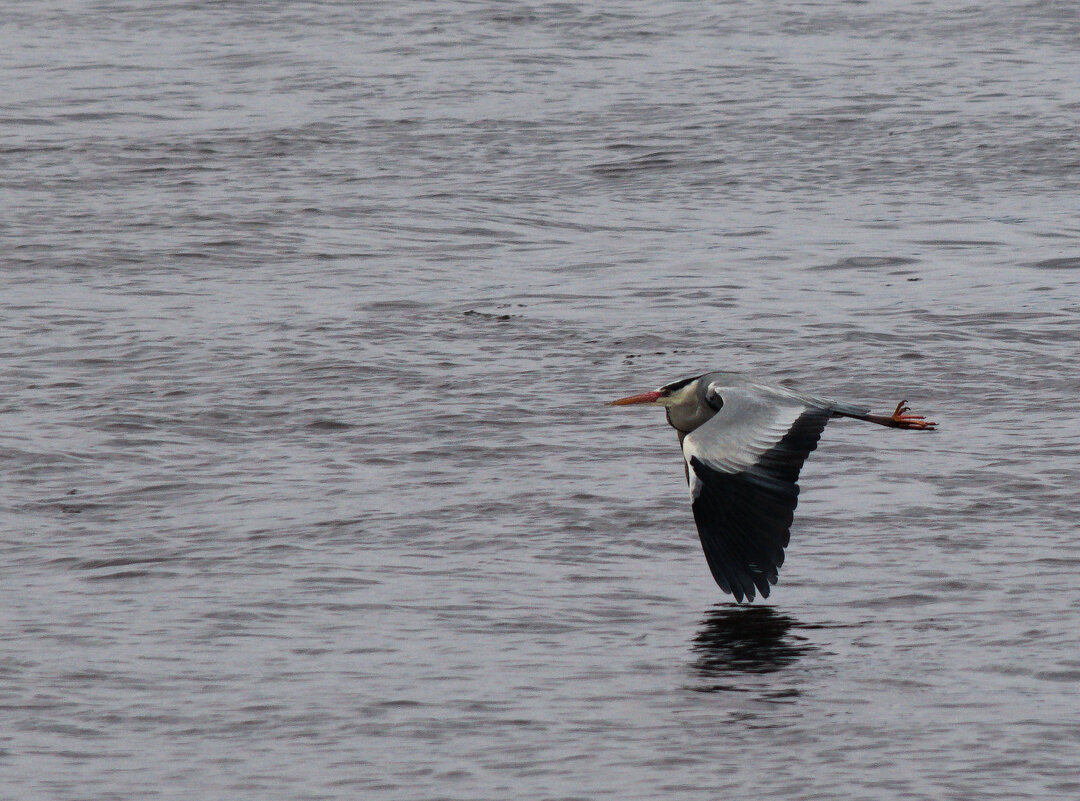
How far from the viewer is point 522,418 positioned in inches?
468

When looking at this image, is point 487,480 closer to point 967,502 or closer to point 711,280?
point 967,502

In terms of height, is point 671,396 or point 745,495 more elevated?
point 671,396

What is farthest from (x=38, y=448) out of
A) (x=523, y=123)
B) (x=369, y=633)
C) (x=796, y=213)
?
(x=523, y=123)

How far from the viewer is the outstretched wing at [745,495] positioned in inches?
332

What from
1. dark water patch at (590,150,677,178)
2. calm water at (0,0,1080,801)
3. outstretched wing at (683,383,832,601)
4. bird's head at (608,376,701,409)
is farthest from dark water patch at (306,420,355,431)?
dark water patch at (590,150,677,178)

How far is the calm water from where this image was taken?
24.8ft

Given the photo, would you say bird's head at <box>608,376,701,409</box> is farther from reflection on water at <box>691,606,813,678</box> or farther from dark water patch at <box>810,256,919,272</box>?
dark water patch at <box>810,256,919,272</box>

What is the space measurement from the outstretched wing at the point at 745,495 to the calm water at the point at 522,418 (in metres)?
0.28

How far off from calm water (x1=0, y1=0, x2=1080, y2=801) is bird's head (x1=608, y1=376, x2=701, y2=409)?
70 centimetres

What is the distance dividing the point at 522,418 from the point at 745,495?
11.6ft

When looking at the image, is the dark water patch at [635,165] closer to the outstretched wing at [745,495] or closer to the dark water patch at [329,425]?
the dark water patch at [329,425]

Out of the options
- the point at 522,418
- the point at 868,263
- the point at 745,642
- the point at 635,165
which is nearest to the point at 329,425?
the point at 522,418

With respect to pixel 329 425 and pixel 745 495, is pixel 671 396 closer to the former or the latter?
pixel 745 495

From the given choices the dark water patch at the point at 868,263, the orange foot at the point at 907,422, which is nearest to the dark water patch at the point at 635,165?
the dark water patch at the point at 868,263
